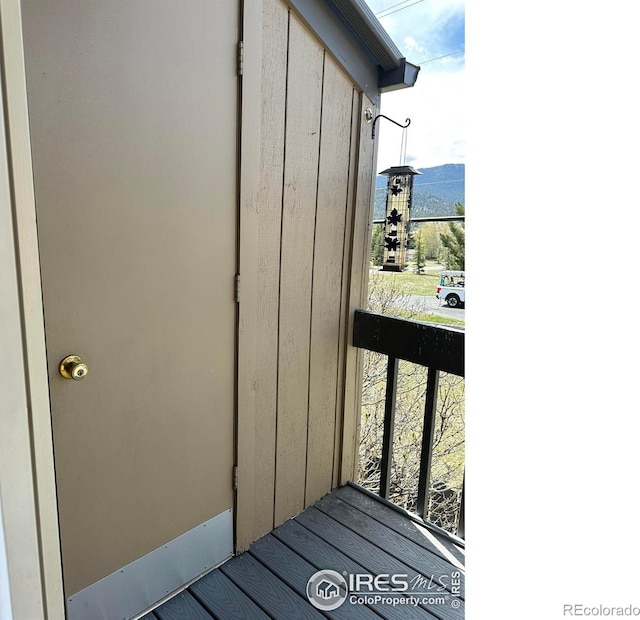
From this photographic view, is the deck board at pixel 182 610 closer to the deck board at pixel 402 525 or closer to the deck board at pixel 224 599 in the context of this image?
the deck board at pixel 224 599

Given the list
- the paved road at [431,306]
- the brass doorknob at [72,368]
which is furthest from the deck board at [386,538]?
the brass doorknob at [72,368]

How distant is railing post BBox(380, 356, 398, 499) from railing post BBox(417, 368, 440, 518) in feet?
0.72

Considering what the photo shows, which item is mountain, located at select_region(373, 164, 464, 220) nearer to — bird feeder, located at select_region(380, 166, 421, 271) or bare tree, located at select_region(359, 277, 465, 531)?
bird feeder, located at select_region(380, 166, 421, 271)

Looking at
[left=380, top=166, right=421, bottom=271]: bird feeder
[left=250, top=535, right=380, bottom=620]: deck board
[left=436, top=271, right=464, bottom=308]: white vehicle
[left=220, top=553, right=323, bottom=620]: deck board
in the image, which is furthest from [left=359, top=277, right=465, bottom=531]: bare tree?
[left=220, top=553, right=323, bottom=620]: deck board

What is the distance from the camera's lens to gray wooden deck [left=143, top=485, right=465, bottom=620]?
1.61m

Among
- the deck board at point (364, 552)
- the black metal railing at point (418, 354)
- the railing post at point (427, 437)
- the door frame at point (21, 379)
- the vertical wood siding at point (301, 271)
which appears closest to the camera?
the door frame at point (21, 379)

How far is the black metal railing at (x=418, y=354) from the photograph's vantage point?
6.30ft

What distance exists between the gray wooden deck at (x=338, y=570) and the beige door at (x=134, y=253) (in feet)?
0.92

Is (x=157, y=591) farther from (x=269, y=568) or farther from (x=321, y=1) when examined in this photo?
(x=321, y=1)

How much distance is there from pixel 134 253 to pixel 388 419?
1.59 metres

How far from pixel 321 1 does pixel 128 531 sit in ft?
7.16

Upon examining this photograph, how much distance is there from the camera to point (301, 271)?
78.3 inches

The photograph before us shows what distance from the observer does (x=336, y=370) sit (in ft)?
7.54
